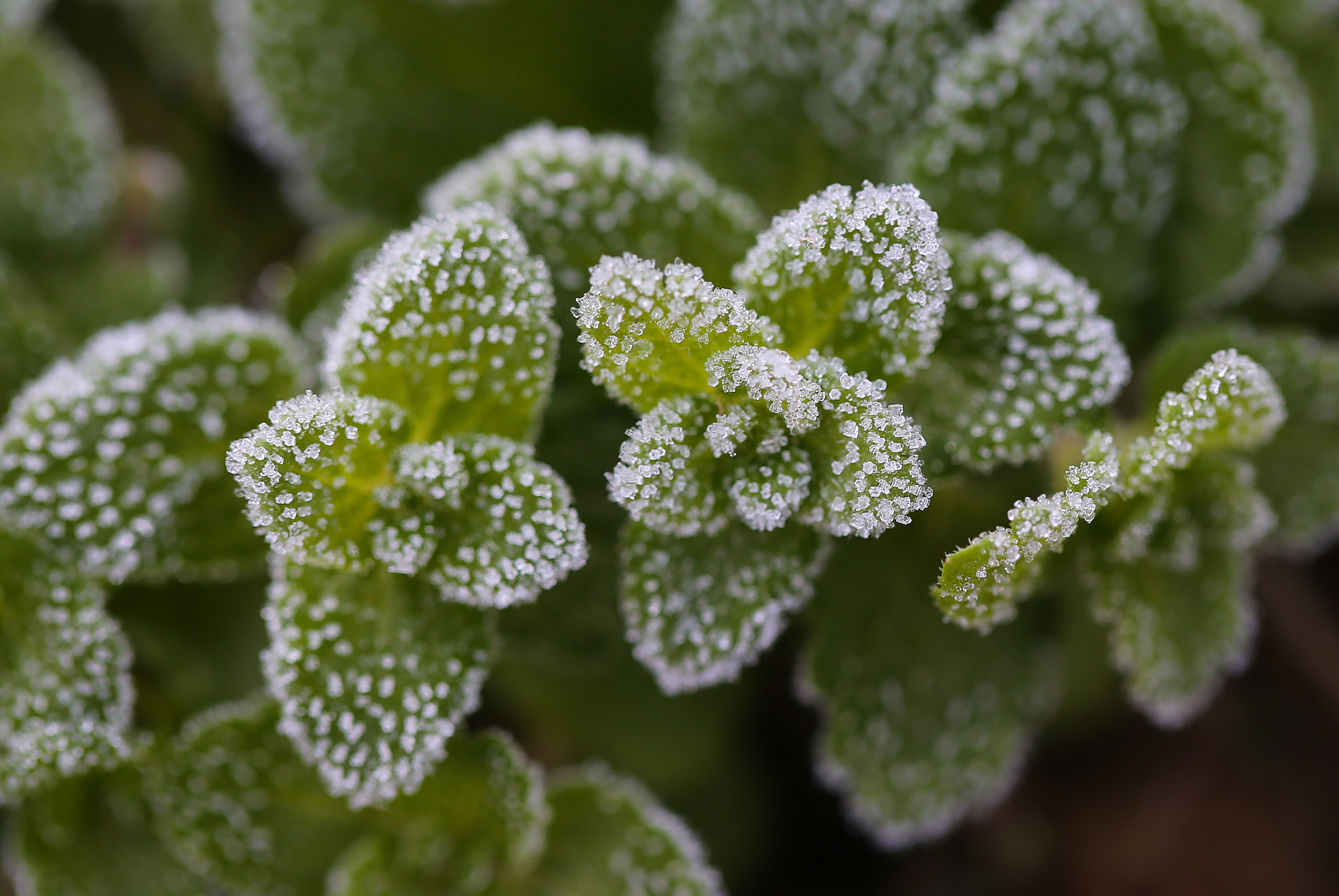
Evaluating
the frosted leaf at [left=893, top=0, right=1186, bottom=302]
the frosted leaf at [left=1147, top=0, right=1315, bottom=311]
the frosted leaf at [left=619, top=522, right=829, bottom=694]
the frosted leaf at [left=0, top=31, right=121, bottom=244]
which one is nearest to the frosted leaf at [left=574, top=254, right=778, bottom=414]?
the frosted leaf at [left=619, top=522, right=829, bottom=694]

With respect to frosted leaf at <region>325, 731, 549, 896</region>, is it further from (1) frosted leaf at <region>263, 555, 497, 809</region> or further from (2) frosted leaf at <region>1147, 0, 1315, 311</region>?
(2) frosted leaf at <region>1147, 0, 1315, 311</region>

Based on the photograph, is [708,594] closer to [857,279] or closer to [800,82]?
[857,279]

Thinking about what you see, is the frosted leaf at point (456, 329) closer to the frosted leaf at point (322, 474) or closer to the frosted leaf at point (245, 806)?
the frosted leaf at point (322, 474)

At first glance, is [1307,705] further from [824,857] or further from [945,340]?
[945,340]

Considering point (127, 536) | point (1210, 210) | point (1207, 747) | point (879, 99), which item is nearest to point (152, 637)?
point (127, 536)

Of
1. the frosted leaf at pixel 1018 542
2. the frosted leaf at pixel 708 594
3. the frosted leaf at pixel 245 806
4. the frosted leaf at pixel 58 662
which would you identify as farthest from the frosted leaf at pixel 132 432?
the frosted leaf at pixel 1018 542

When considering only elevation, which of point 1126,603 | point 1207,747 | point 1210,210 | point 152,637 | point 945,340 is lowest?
point 152,637
